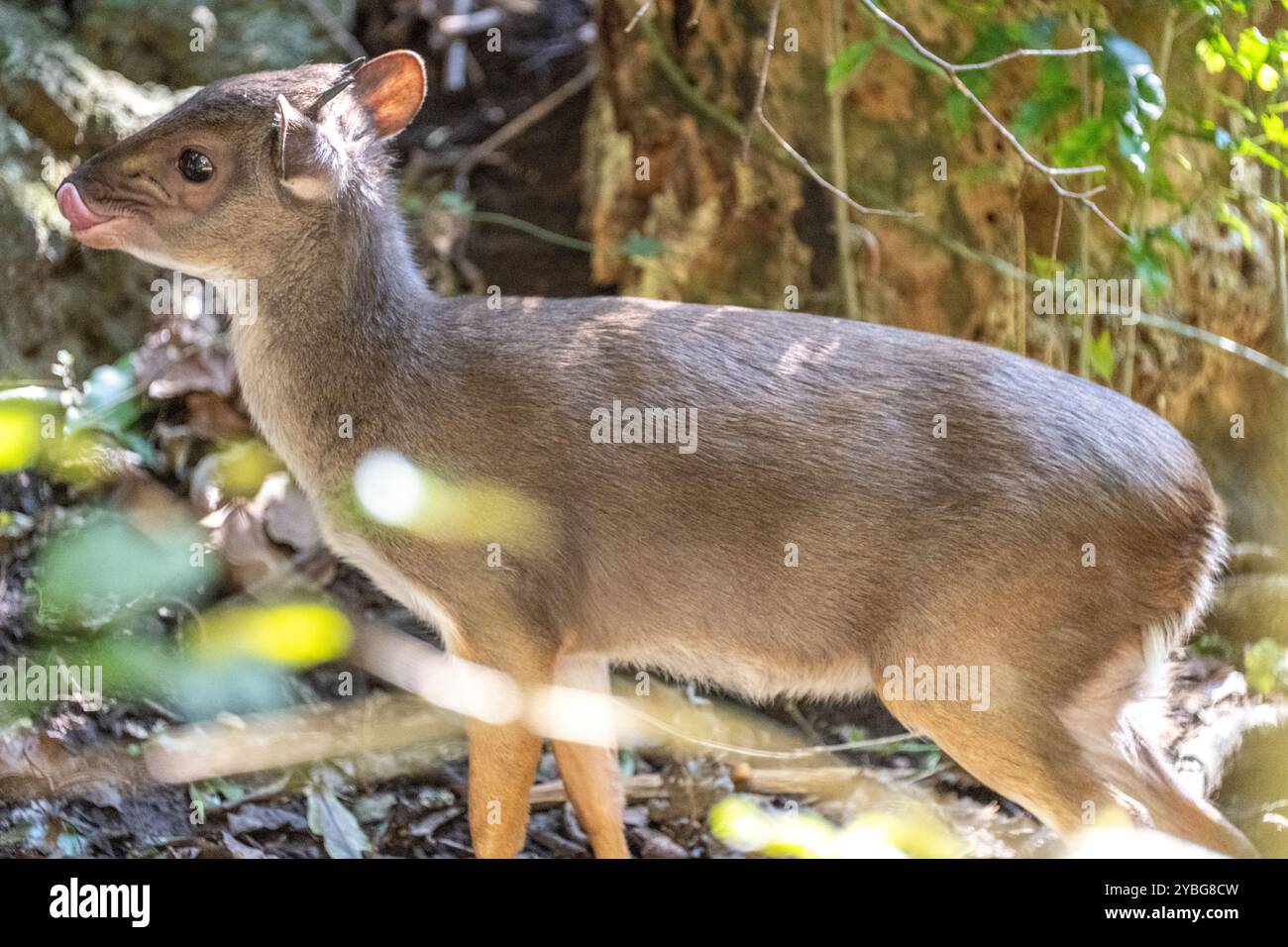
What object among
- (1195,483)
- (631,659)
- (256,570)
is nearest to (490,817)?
(631,659)

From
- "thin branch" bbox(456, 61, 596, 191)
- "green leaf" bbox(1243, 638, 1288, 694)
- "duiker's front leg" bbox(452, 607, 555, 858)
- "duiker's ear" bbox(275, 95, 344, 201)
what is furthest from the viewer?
"thin branch" bbox(456, 61, 596, 191)

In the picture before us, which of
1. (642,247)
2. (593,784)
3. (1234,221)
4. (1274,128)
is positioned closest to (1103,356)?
(1234,221)

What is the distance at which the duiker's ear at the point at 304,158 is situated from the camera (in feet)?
16.5

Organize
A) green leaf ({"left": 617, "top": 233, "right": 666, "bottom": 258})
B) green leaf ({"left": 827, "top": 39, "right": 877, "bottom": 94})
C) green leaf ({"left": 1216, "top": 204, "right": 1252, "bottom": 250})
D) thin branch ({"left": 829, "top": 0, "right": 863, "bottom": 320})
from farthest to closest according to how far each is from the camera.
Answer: green leaf ({"left": 617, "top": 233, "right": 666, "bottom": 258}), thin branch ({"left": 829, "top": 0, "right": 863, "bottom": 320}), green leaf ({"left": 1216, "top": 204, "right": 1252, "bottom": 250}), green leaf ({"left": 827, "top": 39, "right": 877, "bottom": 94})

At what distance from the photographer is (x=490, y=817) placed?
526cm

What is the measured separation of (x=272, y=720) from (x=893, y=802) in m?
2.54

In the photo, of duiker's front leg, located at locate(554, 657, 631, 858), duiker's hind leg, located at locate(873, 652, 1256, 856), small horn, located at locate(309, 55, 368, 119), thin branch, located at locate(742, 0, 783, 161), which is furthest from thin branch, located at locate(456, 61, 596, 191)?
duiker's hind leg, located at locate(873, 652, 1256, 856)

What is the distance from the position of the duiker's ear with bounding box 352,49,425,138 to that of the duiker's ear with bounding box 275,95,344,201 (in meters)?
0.31

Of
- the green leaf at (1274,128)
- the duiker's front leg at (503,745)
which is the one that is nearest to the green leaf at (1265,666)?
the green leaf at (1274,128)

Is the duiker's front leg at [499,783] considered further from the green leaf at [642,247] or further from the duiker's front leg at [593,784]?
the green leaf at [642,247]

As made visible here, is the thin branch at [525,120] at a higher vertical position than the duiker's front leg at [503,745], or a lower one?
higher

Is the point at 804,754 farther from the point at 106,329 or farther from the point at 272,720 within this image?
the point at 106,329

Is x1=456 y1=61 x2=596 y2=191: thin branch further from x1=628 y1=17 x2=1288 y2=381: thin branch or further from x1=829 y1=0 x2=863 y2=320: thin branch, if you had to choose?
x1=829 y1=0 x2=863 y2=320: thin branch

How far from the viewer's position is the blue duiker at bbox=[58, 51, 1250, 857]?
4.88m
